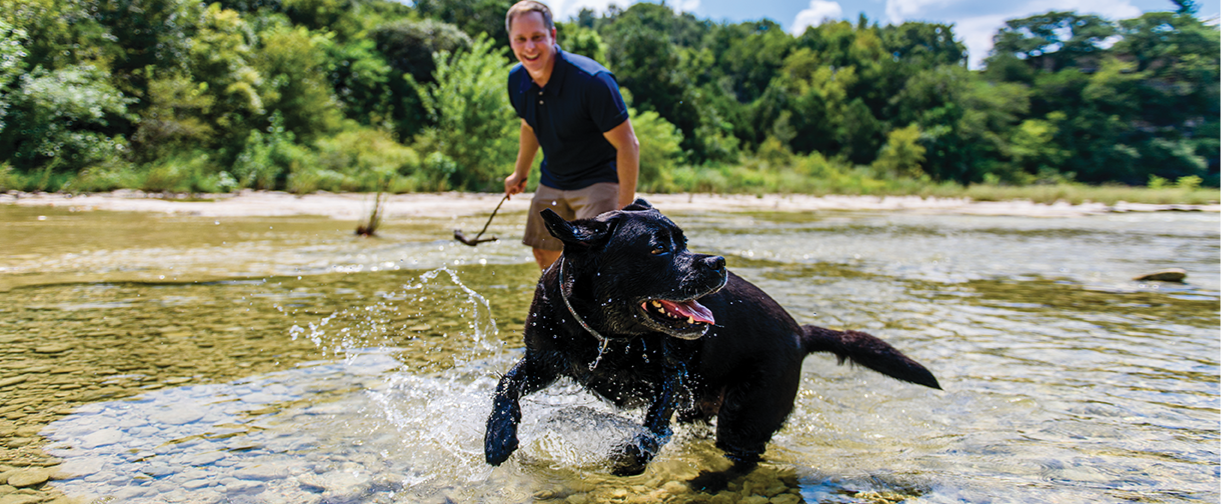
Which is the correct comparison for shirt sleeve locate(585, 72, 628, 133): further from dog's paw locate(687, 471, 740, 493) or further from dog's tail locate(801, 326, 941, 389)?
dog's paw locate(687, 471, 740, 493)

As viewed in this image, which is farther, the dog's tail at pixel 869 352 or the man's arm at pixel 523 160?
the man's arm at pixel 523 160

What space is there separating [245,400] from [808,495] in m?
2.84

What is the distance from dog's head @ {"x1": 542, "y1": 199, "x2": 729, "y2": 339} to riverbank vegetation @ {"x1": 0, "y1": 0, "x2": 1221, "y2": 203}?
17953 millimetres

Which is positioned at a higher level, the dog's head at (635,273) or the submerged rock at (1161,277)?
the dog's head at (635,273)

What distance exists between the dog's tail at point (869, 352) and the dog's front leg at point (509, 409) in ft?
4.16

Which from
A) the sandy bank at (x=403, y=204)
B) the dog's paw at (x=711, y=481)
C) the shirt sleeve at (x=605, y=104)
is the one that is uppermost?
the shirt sleeve at (x=605, y=104)

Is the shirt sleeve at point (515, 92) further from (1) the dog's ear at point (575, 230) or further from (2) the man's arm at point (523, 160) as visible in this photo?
(1) the dog's ear at point (575, 230)

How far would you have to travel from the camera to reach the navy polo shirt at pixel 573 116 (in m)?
3.80

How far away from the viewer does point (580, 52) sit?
1389 inches

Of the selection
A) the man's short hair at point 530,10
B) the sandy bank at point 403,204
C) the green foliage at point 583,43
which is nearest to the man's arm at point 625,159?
the man's short hair at point 530,10

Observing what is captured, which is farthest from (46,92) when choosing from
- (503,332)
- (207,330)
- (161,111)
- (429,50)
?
(429,50)

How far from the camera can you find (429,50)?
3634 centimetres

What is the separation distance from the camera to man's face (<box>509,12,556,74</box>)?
3789 mm

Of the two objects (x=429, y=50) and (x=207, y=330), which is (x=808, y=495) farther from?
(x=429, y=50)
